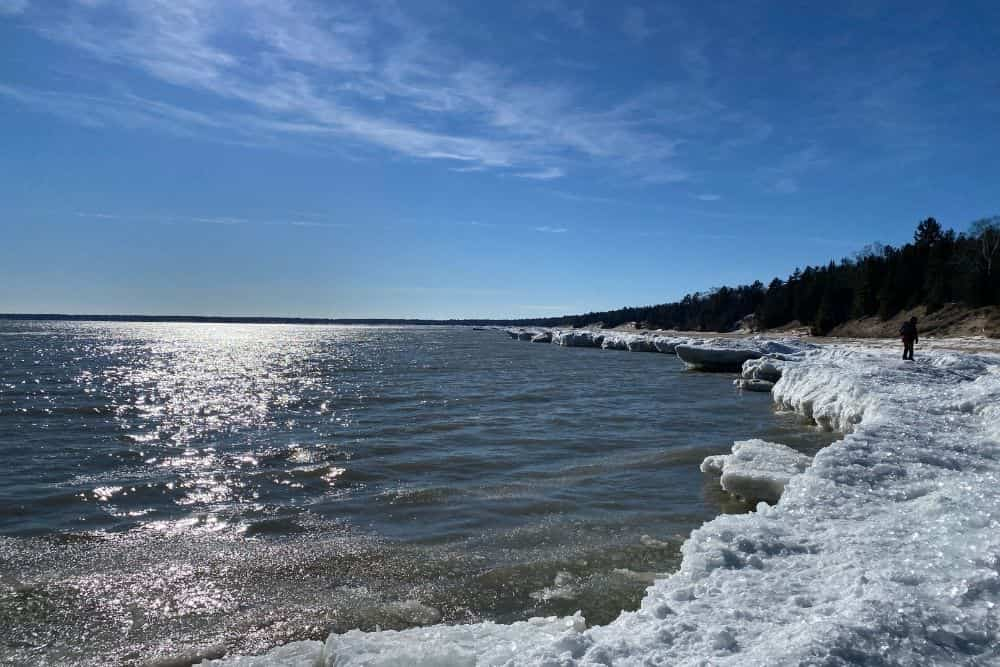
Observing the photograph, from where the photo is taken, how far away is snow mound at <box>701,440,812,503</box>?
827 centimetres

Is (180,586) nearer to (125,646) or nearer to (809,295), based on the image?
(125,646)

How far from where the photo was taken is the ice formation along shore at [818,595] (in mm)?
3180

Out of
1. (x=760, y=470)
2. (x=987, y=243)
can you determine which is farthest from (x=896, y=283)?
(x=760, y=470)

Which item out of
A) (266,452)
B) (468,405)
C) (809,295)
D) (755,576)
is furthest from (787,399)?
(809,295)

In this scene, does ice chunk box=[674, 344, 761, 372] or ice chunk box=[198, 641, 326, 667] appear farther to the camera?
ice chunk box=[674, 344, 761, 372]

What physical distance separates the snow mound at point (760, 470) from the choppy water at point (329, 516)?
0.40 meters

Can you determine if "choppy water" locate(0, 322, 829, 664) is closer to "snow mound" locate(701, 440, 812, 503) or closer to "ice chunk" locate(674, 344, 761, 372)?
"snow mound" locate(701, 440, 812, 503)

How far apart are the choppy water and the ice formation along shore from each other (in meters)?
1.49

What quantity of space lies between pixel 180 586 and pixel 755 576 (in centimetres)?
557

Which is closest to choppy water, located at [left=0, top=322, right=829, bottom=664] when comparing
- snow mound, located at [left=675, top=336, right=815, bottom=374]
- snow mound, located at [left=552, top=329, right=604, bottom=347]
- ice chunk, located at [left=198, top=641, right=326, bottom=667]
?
ice chunk, located at [left=198, top=641, right=326, bottom=667]

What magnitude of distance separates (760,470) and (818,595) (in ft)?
16.2

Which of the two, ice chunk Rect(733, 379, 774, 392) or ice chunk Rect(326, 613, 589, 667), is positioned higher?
ice chunk Rect(326, 613, 589, 667)

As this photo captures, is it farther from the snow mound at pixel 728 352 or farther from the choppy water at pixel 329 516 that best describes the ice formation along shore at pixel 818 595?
the snow mound at pixel 728 352

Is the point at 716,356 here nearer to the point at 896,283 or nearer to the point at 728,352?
the point at 728,352
